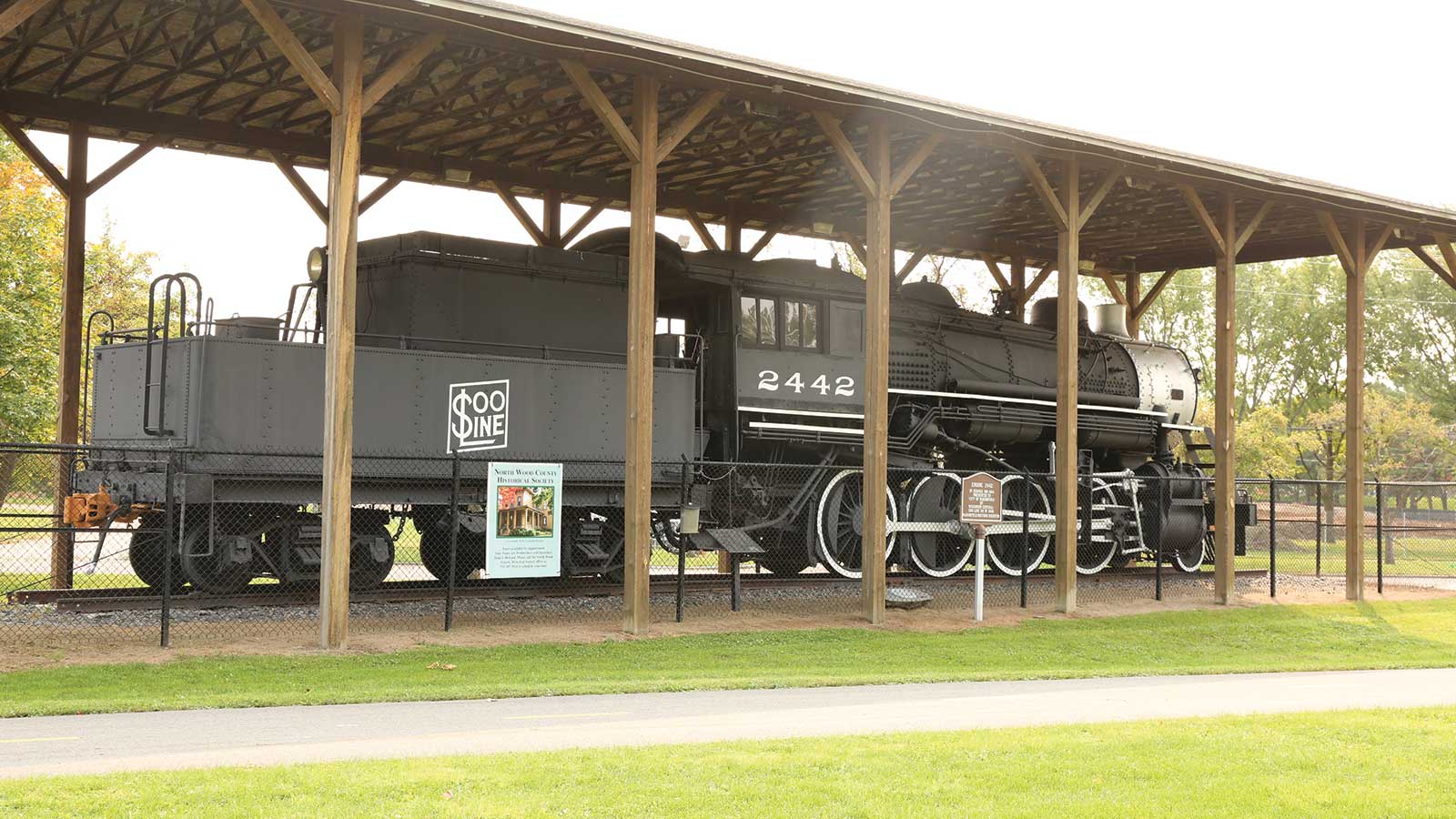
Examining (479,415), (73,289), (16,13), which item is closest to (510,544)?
(479,415)

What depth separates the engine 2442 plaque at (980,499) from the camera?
53.2ft

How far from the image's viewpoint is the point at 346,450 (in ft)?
39.5

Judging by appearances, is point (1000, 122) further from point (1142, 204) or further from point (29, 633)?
point (29, 633)

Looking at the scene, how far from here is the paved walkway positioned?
7863 millimetres

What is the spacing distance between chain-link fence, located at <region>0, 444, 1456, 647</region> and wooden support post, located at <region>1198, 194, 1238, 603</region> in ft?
3.00

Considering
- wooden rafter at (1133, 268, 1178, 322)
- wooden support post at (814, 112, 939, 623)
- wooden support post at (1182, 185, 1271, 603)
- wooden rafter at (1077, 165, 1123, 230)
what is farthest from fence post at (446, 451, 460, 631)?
wooden rafter at (1133, 268, 1178, 322)

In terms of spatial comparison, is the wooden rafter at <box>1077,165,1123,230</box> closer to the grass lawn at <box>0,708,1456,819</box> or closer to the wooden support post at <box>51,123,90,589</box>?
the grass lawn at <box>0,708,1456,819</box>

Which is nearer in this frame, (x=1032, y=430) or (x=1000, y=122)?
(x=1000, y=122)

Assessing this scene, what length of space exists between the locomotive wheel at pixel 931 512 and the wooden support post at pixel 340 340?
8.85 metres

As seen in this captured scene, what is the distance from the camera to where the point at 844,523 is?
18484 mm

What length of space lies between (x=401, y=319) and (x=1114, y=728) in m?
9.03

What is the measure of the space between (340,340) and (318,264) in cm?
307

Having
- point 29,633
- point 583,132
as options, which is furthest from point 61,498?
point 583,132

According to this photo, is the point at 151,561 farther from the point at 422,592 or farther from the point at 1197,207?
the point at 1197,207
